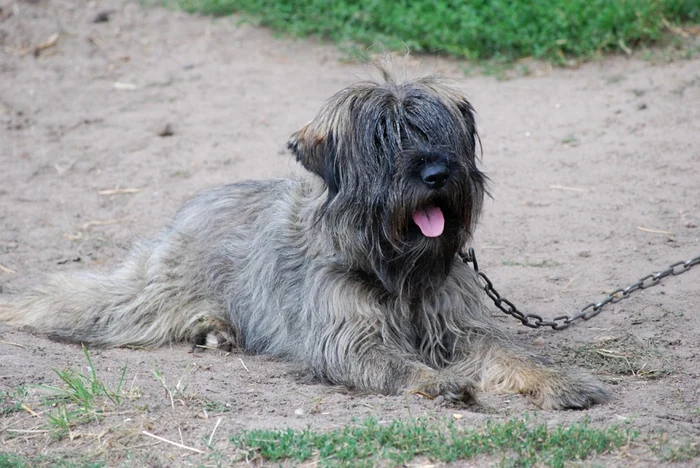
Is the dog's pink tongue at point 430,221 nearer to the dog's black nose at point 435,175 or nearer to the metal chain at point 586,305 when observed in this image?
the dog's black nose at point 435,175

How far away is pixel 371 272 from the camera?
574 cm

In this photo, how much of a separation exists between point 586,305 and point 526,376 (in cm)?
161

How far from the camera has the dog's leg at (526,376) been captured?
5.25 m

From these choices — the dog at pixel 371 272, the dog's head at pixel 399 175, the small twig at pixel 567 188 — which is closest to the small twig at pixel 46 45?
Result: the dog at pixel 371 272

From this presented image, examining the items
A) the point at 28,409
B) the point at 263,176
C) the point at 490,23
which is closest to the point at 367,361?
the point at 28,409

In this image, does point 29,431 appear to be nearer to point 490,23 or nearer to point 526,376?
point 526,376

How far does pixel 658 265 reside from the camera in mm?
7230

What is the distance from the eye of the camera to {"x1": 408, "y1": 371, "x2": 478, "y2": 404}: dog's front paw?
5238mm

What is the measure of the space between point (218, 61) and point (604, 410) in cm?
814

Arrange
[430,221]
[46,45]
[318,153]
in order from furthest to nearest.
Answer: [46,45]
[318,153]
[430,221]

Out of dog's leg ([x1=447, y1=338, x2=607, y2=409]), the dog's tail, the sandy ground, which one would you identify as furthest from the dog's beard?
the dog's tail

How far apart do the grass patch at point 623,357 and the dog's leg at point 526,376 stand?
451 mm

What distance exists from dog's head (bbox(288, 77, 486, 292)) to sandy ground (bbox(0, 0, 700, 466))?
59 centimetres

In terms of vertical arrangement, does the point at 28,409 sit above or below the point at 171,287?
above
